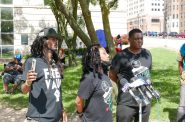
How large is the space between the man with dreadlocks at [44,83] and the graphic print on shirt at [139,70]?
133cm

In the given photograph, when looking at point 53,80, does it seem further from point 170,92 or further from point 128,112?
point 170,92

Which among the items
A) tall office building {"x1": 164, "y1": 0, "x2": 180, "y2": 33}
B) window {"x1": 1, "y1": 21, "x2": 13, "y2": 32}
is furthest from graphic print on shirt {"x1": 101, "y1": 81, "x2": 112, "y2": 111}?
tall office building {"x1": 164, "y1": 0, "x2": 180, "y2": 33}

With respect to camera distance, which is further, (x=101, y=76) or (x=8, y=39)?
(x=8, y=39)

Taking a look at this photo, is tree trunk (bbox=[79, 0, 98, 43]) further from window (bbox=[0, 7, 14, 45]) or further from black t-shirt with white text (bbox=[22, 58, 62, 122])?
window (bbox=[0, 7, 14, 45])

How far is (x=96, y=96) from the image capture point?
13.9 feet

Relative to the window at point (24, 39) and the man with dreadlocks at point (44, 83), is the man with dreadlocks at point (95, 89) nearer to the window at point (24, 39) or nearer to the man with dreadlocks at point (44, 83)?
the man with dreadlocks at point (44, 83)

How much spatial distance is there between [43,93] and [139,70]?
158cm

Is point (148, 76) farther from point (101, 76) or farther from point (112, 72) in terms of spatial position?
point (101, 76)

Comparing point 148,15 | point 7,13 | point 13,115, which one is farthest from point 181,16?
point 13,115

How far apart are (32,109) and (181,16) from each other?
463 ft

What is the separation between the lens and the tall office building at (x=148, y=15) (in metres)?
152

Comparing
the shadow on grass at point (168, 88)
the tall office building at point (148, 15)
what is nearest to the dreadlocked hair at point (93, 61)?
the shadow on grass at point (168, 88)

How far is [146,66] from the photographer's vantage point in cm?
529

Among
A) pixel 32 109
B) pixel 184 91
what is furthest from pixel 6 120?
pixel 32 109
